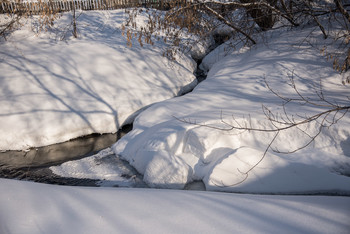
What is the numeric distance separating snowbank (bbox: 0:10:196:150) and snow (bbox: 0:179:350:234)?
3.23m

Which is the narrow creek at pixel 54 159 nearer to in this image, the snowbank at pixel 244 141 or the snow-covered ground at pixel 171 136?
the snow-covered ground at pixel 171 136

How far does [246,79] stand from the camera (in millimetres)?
5816

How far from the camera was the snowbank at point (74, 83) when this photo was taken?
530 centimetres

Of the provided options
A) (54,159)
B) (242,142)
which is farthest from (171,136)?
(54,159)

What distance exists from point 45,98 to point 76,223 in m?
4.68

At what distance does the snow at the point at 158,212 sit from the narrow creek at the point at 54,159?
1.37m

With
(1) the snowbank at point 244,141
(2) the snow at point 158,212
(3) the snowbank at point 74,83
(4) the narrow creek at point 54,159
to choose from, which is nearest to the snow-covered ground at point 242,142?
(1) the snowbank at point 244,141

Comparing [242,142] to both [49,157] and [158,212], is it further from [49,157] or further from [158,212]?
[49,157]

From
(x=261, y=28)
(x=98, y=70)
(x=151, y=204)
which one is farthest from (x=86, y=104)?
(x=261, y=28)

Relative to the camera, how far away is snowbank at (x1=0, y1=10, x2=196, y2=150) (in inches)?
209

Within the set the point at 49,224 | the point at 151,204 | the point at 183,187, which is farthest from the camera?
the point at 183,187

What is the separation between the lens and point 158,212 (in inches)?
79.4

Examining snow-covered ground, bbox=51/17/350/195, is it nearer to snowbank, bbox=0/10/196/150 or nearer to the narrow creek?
the narrow creek

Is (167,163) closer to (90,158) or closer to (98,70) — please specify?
(90,158)
